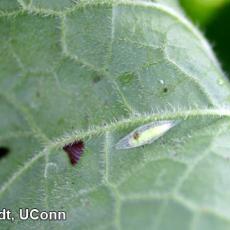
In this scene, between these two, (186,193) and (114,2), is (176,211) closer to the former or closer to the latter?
(186,193)

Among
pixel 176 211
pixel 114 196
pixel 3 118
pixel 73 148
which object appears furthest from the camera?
pixel 3 118

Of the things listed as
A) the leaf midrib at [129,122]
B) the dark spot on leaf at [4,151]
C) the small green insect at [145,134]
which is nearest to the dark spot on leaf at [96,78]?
the leaf midrib at [129,122]

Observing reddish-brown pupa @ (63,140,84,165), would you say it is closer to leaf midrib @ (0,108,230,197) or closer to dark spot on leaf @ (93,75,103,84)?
leaf midrib @ (0,108,230,197)

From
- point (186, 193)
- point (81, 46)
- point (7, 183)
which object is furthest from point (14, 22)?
point (186, 193)

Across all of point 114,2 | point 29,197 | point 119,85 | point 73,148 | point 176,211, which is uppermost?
point 114,2

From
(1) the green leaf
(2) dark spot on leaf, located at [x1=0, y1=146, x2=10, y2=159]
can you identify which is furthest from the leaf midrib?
(2) dark spot on leaf, located at [x1=0, y1=146, x2=10, y2=159]

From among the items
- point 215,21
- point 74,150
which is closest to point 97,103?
point 74,150

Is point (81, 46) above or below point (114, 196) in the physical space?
above

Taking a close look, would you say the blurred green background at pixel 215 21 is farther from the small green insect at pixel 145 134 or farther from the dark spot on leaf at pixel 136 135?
the dark spot on leaf at pixel 136 135
